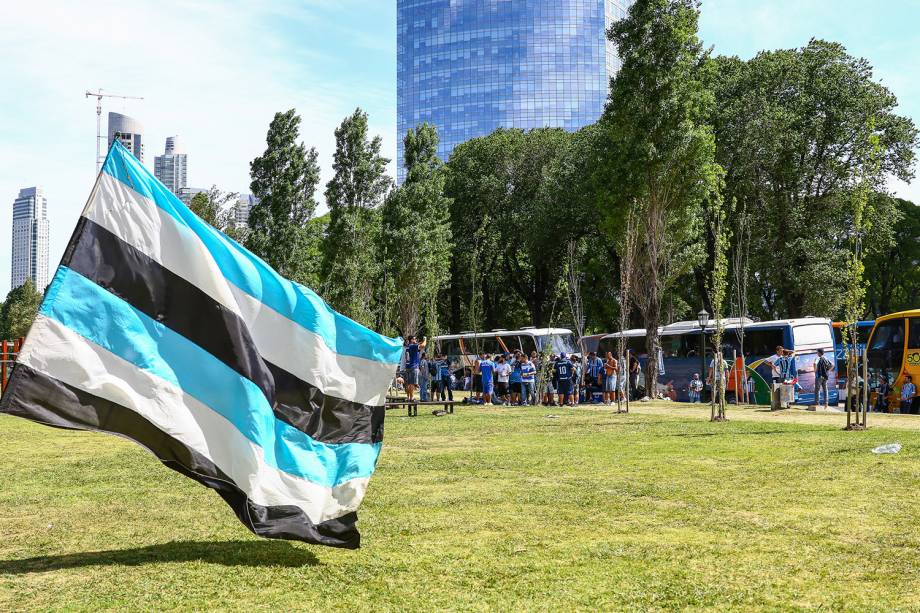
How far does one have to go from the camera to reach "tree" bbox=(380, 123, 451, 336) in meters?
45.2

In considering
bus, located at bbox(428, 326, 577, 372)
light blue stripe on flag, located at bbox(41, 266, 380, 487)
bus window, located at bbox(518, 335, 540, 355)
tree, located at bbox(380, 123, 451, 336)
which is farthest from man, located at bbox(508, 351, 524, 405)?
light blue stripe on flag, located at bbox(41, 266, 380, 487)

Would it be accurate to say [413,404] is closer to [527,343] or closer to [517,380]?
[517,380]

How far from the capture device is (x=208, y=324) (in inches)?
270

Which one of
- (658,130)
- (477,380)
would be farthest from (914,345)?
(477,380)

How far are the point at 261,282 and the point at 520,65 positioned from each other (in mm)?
120656

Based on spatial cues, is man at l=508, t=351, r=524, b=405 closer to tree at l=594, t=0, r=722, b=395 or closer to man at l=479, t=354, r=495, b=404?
man at l=479, t=354, r=495, b=404

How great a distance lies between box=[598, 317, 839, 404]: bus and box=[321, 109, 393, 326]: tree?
1450 cm

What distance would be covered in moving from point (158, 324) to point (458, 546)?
120 inches

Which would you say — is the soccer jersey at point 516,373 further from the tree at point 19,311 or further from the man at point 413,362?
the tree at point 19,311

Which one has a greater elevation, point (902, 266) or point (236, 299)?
point (902, 266)

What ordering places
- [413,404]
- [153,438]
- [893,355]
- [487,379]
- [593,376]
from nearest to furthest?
[153,438]
[413,404]
[893,355]
[487,379]
[593,376]

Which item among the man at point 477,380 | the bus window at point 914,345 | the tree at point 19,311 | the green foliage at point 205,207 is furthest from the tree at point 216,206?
the tree at point 19,311

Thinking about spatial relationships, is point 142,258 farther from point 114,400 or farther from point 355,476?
point 355,476

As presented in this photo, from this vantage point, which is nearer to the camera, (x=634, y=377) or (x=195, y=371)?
(x=195, y=371)
